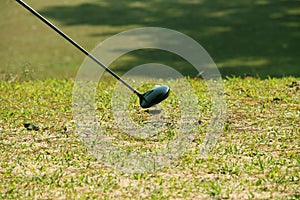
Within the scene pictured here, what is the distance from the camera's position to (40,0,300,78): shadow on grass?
361 inches

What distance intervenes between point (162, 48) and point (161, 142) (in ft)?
17.7

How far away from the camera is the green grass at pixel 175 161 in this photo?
3.89m

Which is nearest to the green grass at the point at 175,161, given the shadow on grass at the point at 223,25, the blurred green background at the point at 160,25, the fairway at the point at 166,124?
the fairway at the point at 166,124

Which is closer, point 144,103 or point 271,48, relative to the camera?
point 144,103

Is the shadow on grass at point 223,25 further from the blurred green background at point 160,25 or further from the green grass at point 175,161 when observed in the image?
the green grass at point 175,161

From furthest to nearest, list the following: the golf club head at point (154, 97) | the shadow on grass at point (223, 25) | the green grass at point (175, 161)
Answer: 1. the shadow on grass at point (223, 25)
2. the golf club head at point (154, 97)
3. the green grass at point (175, 161)

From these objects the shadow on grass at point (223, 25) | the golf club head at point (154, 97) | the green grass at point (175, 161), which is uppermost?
the shadow on grass at point (223, 25)

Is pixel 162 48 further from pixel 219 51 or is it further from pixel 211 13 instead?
pixel 211 13

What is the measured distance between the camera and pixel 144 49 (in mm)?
10289

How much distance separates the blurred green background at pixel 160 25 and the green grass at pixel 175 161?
90.1 inches

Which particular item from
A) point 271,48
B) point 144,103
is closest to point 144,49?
point 271,48

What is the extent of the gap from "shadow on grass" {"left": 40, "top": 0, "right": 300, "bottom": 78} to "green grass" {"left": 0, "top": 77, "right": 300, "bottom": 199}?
8.20 feet

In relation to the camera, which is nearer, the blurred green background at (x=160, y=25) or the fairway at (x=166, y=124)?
the fairway at (x=166, y=124)

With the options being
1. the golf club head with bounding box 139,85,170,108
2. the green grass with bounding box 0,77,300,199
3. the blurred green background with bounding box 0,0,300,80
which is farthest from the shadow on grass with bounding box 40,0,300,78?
the golf club head with bounding box 139,85,170,108
